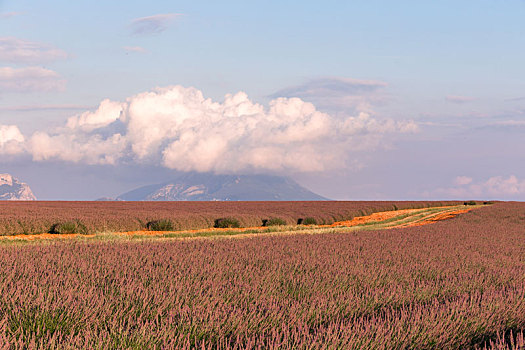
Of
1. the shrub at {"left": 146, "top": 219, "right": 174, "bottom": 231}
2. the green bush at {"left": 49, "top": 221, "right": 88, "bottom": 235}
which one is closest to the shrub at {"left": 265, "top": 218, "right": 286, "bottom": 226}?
the shrub at {"left": 146, "top": 219, "right": 174, "bottom": 231}

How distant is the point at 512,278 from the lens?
8.16m

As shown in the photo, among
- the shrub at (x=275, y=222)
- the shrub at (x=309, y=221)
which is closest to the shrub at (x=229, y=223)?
the shrub at (x=275, y=222)

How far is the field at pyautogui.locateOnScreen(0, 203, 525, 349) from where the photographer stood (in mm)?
4062

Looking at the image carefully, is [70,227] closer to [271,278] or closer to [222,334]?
[271,278]

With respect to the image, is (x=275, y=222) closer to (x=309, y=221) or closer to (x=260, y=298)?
(x=309, y=221)

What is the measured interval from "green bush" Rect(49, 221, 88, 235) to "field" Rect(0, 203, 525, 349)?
12752 mm

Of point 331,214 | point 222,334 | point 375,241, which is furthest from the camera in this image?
point 331,214

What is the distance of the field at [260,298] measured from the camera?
4062 millimetres

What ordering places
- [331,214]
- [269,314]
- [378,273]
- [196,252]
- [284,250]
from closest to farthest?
[269,314], [378,273], [196,252], [284,250], [331,214]

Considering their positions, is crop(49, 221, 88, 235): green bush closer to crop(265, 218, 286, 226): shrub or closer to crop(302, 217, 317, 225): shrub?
crop(265, 218, 286, 226): shrub

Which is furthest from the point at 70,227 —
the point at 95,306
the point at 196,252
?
the point at 95,306

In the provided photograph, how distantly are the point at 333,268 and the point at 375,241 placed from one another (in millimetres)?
5275

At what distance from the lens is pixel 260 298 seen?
549cm

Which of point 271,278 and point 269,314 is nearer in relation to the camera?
point 269,314
